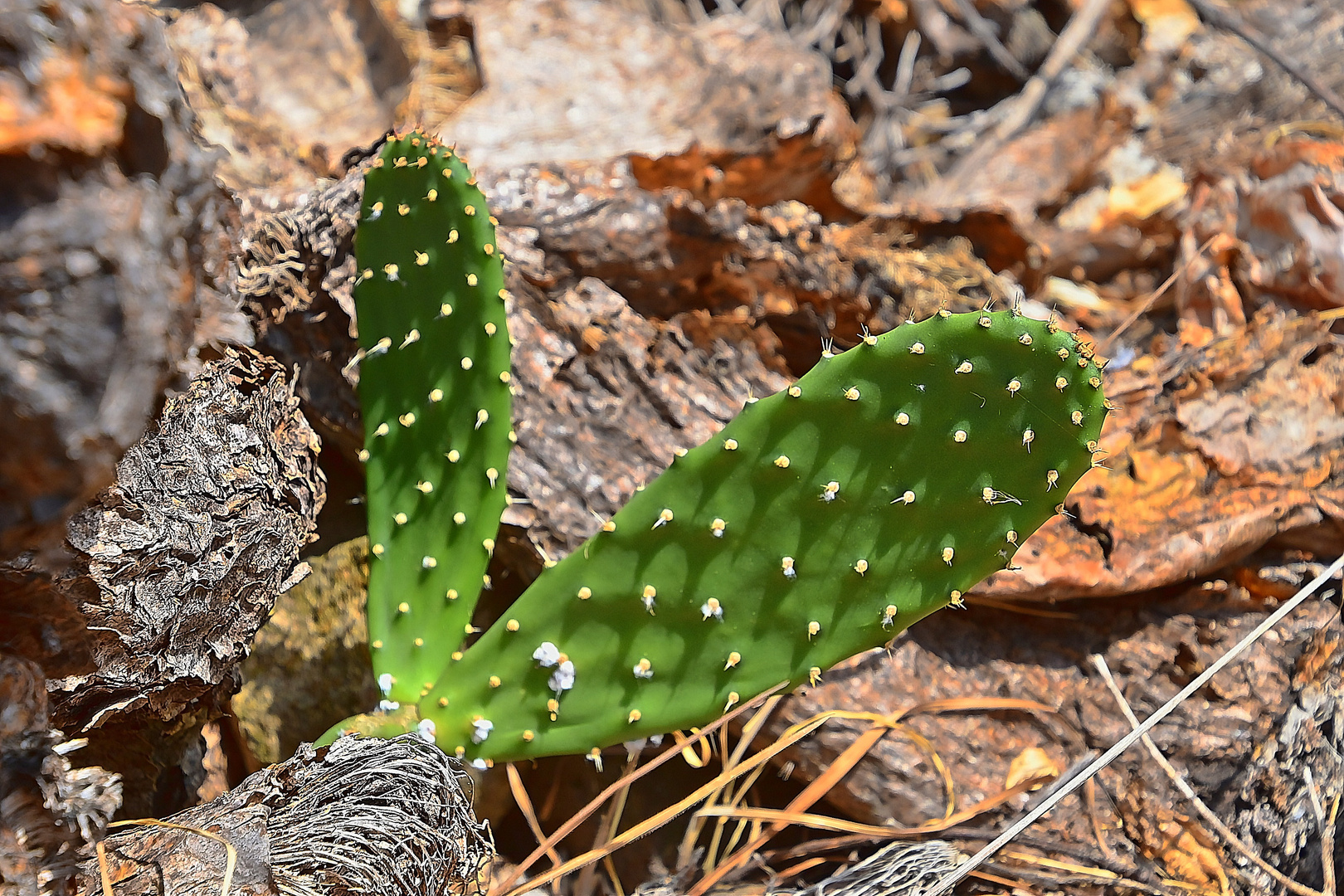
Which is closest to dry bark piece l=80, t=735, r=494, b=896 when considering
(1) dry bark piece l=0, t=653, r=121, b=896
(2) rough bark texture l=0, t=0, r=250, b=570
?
(1) dry bark piece l=0, t=653, r=121, b=896

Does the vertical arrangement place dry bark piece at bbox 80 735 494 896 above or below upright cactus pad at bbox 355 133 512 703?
below

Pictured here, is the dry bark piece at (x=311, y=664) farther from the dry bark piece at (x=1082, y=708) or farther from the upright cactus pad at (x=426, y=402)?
the dry bark piece at (x=1082, y=708)

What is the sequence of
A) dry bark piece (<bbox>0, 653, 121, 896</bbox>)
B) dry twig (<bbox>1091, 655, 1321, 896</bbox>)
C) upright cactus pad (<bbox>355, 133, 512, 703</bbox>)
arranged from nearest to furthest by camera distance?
dry bark piece (<bbox>0, 653, 121, 896</bbox>) < upright cactus pad (<bbox>355, 133, 512, 703</bbox>) < dry twig (<bbox>1091, 655, 1321, 896</bbox>)

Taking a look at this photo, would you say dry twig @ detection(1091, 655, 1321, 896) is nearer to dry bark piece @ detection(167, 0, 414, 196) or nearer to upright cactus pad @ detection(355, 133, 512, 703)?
upright cactus pad @ detection(355, 133, 512, 703)

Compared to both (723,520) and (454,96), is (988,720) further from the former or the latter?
(454,96)

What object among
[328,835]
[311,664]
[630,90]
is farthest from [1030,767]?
[630,90]

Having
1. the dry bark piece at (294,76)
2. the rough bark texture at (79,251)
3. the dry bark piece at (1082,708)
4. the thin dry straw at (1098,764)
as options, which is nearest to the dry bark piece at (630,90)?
the dry bark piece at (294,76)

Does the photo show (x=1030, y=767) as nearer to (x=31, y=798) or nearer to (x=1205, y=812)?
(x=1205, y=812)
